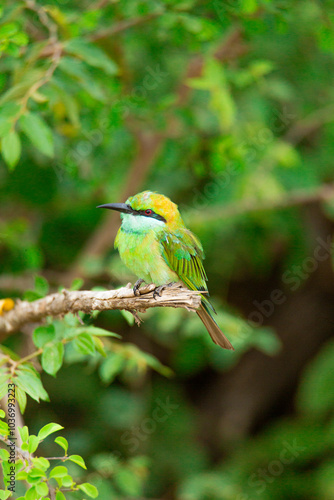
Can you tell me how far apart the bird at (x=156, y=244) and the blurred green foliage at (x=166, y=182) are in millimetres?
238

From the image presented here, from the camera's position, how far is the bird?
1.99 metres

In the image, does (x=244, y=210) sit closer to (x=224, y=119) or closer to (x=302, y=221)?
(x=224, y=119)

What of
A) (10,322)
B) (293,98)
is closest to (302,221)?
(293,98)

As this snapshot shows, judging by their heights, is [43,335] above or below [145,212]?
below

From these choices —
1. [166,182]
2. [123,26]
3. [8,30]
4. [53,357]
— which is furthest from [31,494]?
[166,182]

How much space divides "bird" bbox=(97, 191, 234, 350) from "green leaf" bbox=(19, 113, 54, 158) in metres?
0.30

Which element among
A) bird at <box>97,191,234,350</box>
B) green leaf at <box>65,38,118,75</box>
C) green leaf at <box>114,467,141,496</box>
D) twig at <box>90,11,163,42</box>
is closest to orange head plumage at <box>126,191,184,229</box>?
bird at <box>97,191,234,350</box>

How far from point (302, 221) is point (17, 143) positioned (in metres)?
3.01

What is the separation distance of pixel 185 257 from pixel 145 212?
0.21 m

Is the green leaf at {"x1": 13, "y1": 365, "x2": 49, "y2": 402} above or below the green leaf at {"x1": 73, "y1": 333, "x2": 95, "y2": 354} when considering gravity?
above

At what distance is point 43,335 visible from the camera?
6.05ft

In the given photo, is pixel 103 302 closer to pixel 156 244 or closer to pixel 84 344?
pixel 84 344

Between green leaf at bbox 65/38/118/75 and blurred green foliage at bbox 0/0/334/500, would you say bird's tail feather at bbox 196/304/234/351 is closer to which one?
blurred green foliage at bbox 0/0/334/500

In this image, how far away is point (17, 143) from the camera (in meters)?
1.98
